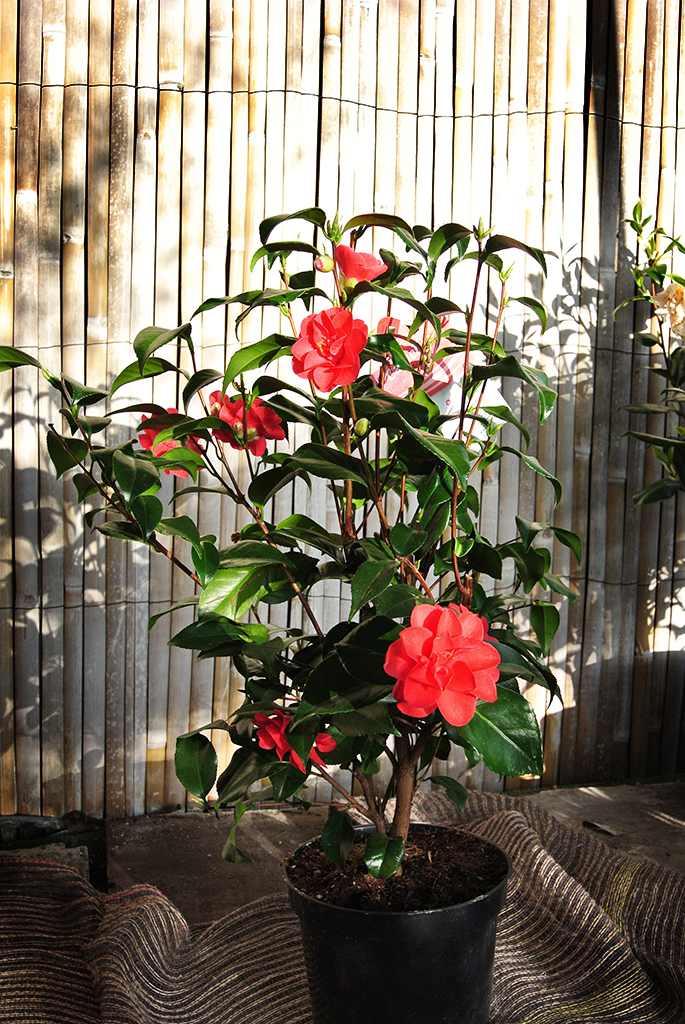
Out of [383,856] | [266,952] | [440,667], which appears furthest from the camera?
[266,952]

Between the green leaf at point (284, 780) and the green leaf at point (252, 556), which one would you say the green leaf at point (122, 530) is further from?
the green leaf at point (284, 780)

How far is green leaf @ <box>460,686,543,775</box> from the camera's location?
2.84 ft

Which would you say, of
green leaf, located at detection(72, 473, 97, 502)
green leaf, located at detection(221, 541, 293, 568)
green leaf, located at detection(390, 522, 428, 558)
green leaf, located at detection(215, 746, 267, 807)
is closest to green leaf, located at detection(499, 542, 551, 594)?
green leaf, located at detection(390, 522, 428, 558)

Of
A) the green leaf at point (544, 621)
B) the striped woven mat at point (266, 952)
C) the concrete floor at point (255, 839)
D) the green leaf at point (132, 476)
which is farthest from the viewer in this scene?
the concrete floor at point (255, 839)

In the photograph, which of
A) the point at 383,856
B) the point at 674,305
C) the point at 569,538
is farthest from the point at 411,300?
the point at 674,305

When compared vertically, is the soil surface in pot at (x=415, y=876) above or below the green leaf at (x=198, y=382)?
below

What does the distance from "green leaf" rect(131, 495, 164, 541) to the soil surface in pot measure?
19.9 inches

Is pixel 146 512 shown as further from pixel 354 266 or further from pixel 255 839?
pixel 255 839

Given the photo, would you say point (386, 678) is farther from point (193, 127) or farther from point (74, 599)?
point (193, 127)

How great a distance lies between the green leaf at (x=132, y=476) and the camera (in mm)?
877

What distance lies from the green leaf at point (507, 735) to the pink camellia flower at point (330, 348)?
37 cm

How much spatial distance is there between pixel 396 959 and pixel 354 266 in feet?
2.61

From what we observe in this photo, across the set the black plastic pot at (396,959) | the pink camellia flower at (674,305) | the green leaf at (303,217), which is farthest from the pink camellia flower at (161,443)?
the pink camellia flower at (674,305)

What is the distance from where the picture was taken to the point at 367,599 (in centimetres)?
82
